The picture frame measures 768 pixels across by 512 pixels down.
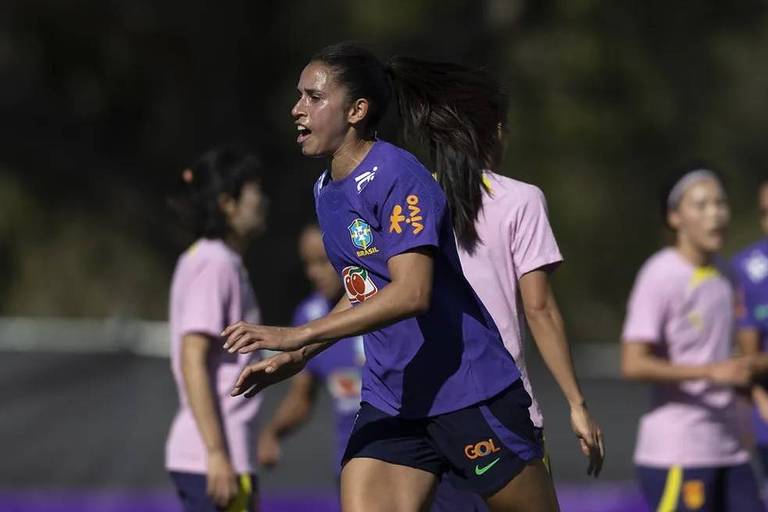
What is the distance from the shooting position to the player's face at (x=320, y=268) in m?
7.22

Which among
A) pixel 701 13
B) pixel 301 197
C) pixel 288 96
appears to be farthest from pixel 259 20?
pixel 701 13

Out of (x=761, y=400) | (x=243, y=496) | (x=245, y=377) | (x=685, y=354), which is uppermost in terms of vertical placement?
(x=245, y=377)

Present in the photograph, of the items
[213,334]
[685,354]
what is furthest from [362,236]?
[685,354]

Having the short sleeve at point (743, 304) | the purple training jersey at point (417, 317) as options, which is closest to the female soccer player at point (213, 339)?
the purple training jersey at point (417, 317)

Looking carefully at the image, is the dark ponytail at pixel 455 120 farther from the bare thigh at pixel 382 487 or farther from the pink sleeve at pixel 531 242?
the bare thigh at pixel 382 487

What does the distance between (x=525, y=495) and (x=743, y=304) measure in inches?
106

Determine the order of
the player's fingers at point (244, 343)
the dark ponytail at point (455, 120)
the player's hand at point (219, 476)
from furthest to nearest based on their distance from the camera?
1. the player's hand at point (219, 476)
2. the dark ponytail at point (455, 120)
3. the player's fingers at point (244, 343)

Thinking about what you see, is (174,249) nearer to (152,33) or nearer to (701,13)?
(152,33)

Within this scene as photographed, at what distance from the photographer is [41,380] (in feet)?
30.4

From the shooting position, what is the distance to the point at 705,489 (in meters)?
5.65

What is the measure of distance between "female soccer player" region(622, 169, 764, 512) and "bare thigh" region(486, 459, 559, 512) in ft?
5.37

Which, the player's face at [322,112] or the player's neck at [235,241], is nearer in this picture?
the player's face at [322,112]

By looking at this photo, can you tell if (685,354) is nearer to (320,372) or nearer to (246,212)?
(246,212)

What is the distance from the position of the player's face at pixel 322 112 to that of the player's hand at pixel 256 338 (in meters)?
0.64
